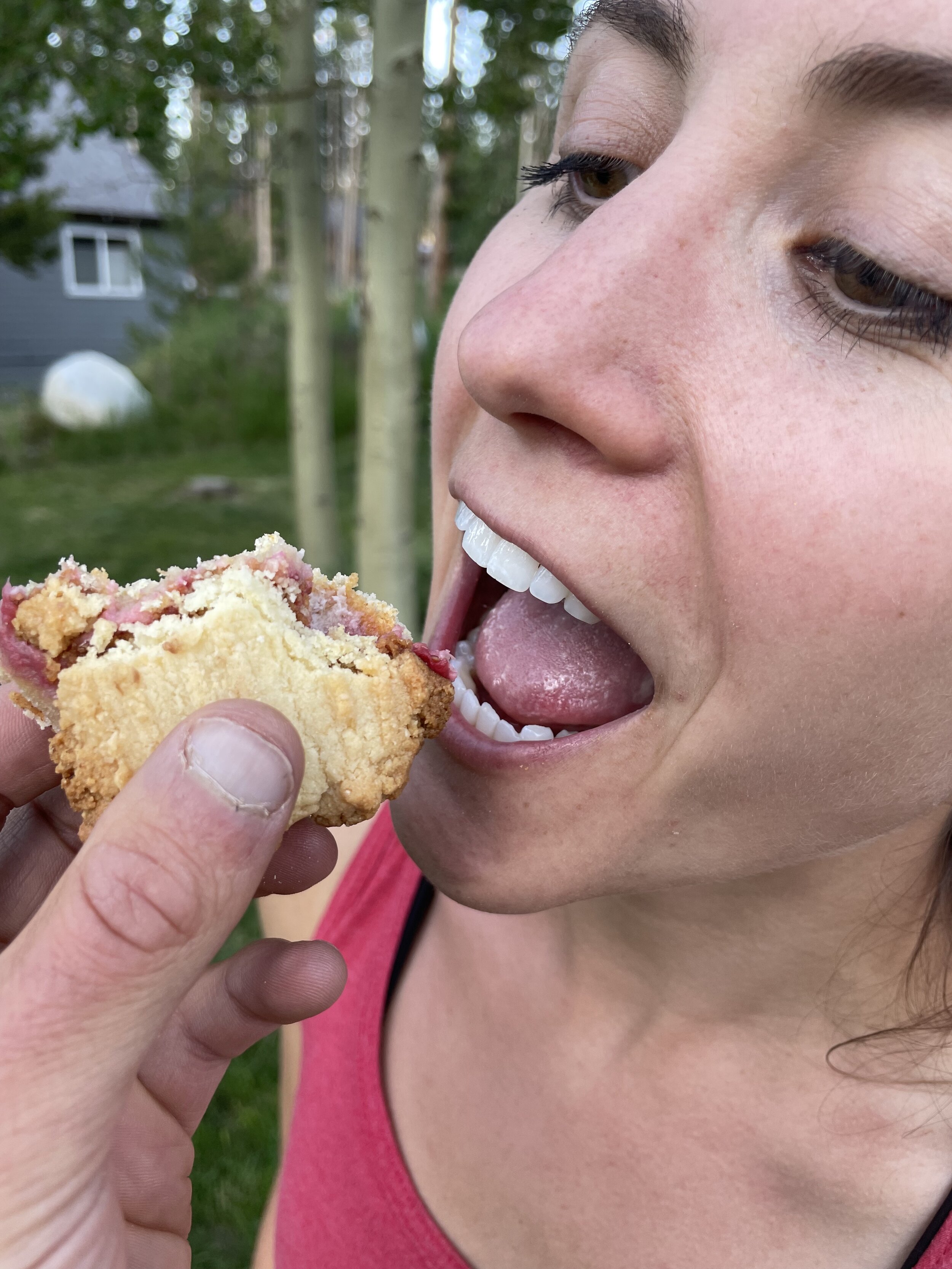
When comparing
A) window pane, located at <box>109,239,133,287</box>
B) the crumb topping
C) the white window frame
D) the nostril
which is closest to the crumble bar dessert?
the crumb topping

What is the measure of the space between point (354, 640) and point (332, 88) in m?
5.09

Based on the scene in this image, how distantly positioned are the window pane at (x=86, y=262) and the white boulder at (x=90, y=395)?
13.8m

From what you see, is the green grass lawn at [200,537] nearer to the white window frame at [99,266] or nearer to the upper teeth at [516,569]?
the upper teeth at [516,569]

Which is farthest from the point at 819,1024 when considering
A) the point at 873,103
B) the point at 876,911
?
the point at 873,103

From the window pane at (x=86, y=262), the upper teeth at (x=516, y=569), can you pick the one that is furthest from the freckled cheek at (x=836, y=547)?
the window pane at (x=86, y=262)

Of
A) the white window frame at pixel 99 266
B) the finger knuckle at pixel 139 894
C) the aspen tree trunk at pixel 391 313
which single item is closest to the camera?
the finger knuckle at pixel 139 894

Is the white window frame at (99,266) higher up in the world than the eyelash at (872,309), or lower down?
lower down

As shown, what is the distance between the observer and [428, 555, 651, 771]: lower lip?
4.94 feet

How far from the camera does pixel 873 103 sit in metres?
1.22

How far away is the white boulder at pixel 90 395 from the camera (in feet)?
51.5

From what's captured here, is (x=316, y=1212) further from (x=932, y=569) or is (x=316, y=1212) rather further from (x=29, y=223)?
(x=29, y=223)

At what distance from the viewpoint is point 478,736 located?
1.63m

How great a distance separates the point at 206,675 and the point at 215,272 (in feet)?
86.3

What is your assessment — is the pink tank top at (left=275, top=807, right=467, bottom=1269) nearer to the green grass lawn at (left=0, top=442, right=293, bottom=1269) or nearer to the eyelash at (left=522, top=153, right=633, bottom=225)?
the eyelash at (left=522, top=153, right=633, bottom=225)
